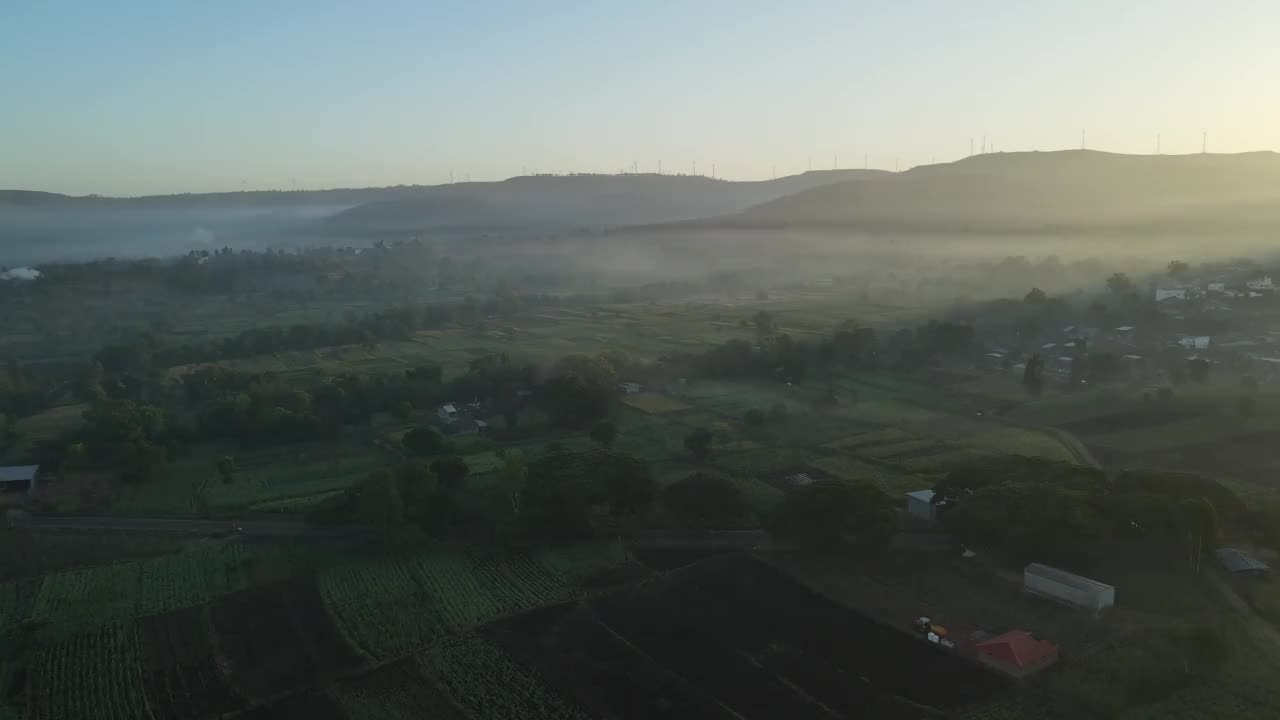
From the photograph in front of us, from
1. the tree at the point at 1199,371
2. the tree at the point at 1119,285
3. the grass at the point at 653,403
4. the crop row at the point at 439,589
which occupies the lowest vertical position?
the crop row at the point at 439,589

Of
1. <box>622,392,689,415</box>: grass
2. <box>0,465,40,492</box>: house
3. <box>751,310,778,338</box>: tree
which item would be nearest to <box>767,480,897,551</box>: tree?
<box>622,392,689,415</box>: grass

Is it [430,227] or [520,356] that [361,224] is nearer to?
[430,227]

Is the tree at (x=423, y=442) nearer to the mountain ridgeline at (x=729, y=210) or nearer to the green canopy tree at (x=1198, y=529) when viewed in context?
the green canopy tree at (x=1198, y=529)

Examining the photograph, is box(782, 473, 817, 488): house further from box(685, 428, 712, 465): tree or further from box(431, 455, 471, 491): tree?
box(431, 455, 471, 491): tree

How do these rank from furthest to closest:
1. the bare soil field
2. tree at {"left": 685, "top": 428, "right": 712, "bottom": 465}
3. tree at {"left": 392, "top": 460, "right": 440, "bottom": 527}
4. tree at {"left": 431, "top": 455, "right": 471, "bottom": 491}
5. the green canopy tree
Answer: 1. tree at {"left": 685, "top": 428, "right": 712, "bottom": 465}
2. tree at {"left": 431, "top": 455, "right": 471, "bottom": 491}
3. tree at {"left": 392, "top": 460, "right": 440, "bottom": 527}
4. the green canopy tree
5. the bare soil field

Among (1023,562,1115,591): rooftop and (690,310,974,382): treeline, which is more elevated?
(690,310,974,382): treeline

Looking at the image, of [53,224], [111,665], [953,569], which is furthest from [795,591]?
[53,224]

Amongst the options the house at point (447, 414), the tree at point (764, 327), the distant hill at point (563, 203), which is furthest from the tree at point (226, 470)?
the distant hill at point (563, 203)
